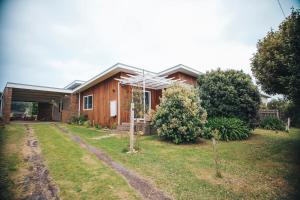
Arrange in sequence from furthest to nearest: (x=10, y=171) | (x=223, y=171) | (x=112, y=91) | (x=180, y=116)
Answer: (x=112, y=91) < (x=180, y=116) < (x=223, y=171) < (x=10, y=171)

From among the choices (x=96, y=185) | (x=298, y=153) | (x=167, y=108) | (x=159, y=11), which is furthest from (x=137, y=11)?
(x=298, y=153)

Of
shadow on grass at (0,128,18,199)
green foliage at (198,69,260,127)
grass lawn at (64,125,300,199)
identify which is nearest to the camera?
shadow on grass at (0,128,18,199)

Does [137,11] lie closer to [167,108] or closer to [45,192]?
[167,108]

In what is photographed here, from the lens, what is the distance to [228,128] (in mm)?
8852

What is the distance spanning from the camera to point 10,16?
103 inches

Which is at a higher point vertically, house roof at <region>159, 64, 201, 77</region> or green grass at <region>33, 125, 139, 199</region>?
house roof at <region>159, 64, 201, 77</region>

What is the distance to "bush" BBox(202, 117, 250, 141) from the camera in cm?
879

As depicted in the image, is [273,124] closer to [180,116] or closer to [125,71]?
[180,116]

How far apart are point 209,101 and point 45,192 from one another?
9123 mm

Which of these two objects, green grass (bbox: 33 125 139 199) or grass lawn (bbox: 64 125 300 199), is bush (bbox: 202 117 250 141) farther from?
green grass (bbox: 33 125 139 199)

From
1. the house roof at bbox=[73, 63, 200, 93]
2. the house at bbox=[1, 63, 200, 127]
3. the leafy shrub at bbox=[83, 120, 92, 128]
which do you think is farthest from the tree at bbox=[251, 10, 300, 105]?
the leafy shrub at bbox=[83, 120, 92, 128]

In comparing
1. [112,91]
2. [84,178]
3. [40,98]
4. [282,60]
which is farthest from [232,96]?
[40,98]

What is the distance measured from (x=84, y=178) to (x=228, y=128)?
7.65m

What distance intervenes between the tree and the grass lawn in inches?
94.5
